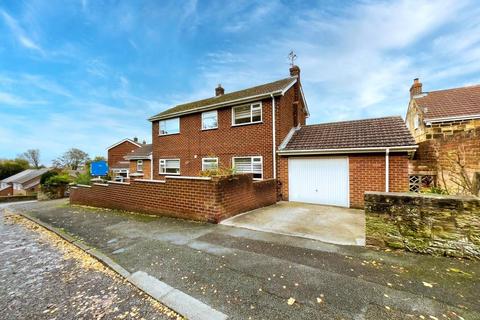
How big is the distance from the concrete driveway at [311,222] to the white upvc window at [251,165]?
2.81 meters

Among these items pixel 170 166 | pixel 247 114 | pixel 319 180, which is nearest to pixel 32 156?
pixel 170 166

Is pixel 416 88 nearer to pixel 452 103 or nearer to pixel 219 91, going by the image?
pixel 452 103

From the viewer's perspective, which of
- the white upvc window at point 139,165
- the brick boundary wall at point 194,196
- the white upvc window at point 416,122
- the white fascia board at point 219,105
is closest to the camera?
the brick boundary wall at point 194,196

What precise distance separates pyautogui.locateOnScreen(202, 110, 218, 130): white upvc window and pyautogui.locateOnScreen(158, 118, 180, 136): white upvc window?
2.37 m

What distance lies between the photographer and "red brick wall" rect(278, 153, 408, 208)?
7.77 meters

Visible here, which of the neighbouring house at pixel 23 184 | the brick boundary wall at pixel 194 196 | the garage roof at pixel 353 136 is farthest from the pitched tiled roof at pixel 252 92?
the neighbouring house at pixel 23 184

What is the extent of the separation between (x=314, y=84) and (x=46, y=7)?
51.3 ft

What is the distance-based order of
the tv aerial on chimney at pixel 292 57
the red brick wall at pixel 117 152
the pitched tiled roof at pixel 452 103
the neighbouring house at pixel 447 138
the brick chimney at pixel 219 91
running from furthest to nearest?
the red brick wall at pixel 117 152
the brick chimney at pixel 219 91
the tv aerial on chimney at pixel 292 57
the pitched tiled roof at pixel 452 103
the neighbouring house at pixel 447 138

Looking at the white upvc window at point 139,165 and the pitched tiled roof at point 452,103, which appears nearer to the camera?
the pitched tiled roof at point 452,103

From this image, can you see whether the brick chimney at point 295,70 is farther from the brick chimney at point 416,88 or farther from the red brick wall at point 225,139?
the brick chimney at point 416,88

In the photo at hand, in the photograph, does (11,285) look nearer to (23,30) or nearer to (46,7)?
(46,7)

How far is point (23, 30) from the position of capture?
30.2ft

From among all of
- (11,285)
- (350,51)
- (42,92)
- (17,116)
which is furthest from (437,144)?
(17,116)

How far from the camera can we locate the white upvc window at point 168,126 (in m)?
14.1
